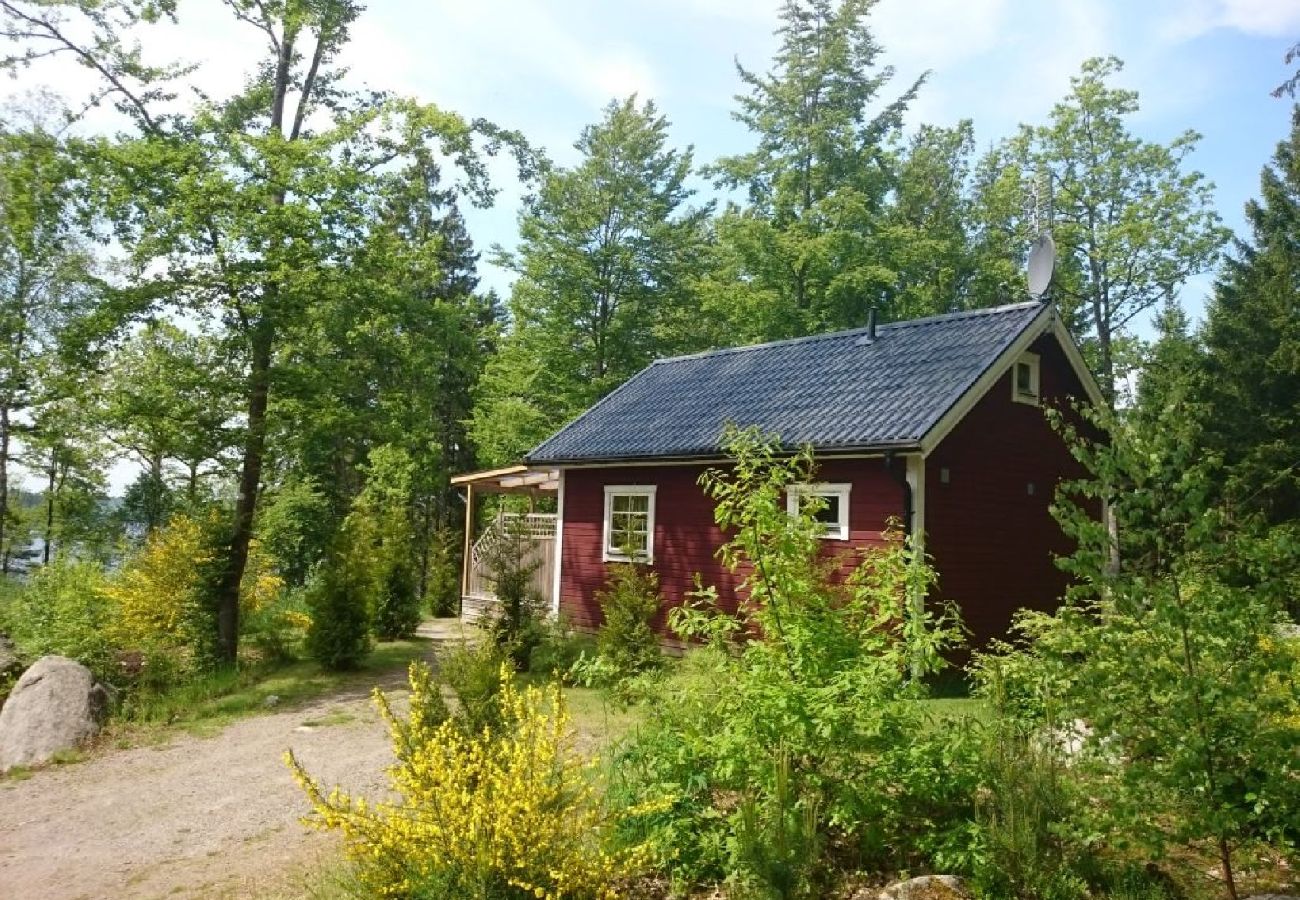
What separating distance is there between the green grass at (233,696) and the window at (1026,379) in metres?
10.5

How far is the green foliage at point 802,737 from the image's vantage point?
440 cm

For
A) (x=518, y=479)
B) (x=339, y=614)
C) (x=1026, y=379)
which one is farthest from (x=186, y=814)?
(x=1026, y=379)

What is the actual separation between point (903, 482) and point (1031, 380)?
12.7 feet

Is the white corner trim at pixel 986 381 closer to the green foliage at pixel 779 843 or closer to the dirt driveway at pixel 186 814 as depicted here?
the green foliage at pixel 779 843

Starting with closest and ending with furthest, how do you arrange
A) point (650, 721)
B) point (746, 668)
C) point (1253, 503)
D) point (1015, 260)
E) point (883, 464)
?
point (746, 668), point (650, 721), point (883, 464), point (1253, 503), point (1015, 260)

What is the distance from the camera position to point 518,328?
25.3m

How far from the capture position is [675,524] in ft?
45.1

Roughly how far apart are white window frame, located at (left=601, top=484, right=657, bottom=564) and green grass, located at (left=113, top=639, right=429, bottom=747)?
3.93 m

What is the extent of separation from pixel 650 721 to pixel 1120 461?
10.6 feet

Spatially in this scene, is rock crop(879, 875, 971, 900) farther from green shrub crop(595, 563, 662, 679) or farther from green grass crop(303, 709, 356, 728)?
green grass crop(303, 709, 356, 728)

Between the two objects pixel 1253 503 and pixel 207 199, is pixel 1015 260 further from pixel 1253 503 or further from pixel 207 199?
pixel 207 199

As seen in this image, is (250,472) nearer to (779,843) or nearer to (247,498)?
(247,498)

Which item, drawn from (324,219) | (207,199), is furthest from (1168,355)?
(207,199)

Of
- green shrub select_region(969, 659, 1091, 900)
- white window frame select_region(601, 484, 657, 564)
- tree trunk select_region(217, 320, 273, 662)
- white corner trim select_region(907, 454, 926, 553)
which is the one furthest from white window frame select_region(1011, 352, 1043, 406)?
tree trunk select_region(217, 320, 273, 662)
